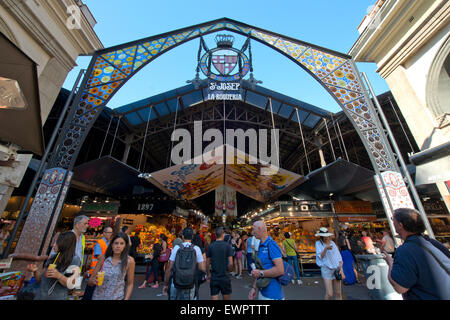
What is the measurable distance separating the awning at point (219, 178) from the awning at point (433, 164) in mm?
3352

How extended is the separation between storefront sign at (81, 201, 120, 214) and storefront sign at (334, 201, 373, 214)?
42.2ft

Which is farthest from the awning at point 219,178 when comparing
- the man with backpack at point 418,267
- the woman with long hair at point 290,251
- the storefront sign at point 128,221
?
the man with backpack at point 418,267

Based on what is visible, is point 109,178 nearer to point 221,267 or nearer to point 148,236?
point 148,236

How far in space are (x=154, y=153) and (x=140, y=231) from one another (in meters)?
6.05

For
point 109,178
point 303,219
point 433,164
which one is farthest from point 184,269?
point 303,219

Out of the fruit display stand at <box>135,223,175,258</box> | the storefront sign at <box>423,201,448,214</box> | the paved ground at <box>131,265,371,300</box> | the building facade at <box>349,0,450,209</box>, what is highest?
the building facade at <box>349,0,450,209</box>

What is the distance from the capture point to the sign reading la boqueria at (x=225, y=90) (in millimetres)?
7191

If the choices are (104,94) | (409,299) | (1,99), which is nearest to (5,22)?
(104,94)

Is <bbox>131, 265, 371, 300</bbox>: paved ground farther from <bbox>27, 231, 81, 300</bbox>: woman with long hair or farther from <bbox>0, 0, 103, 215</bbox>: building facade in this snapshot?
<bbox>0, 0, 103, 215</bbox>: building facade

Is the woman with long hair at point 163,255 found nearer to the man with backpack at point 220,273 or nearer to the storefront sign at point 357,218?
the man with backpack at point 220,273

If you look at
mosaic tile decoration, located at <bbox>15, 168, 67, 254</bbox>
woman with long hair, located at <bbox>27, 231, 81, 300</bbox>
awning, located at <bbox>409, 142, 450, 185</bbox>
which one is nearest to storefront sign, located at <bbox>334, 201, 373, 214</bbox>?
awning, located at <bbox>409, 142, 450, 185</bbox>

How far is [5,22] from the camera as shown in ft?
14.3

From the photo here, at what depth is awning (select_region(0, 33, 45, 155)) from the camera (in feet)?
7.64
